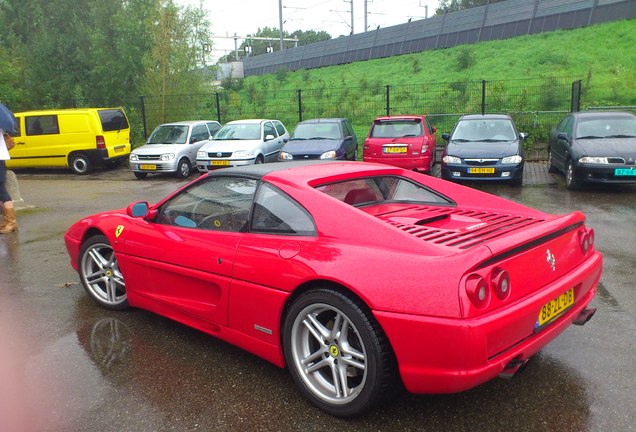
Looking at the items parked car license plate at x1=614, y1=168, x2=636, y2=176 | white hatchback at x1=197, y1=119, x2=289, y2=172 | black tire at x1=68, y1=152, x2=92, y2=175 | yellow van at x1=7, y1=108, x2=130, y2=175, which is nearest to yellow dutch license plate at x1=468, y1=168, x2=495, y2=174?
parked car license plate at x1=614, y1=168, x2=636, y2=176

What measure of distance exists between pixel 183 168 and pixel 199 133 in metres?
1.66

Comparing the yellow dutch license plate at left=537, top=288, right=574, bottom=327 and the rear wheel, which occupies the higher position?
the yellow dutch license plate at left=537, top=288, right=574, bottom=327

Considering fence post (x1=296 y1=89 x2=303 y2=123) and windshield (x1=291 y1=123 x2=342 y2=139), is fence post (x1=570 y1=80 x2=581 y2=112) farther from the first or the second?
fence post (x1=296 y1=89 x2=303 y2=123)

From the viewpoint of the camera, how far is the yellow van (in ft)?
50.6

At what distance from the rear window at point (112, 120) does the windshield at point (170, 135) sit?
143 cm

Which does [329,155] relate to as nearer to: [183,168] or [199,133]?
[183,168]

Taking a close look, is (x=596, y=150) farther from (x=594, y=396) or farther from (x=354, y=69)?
(x=354, y=69)

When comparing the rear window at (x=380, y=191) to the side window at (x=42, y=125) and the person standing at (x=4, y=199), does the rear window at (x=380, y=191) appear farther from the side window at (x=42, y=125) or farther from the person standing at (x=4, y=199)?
the side window at (x=42, y=125)

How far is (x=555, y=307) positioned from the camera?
Result: 9.53 ft

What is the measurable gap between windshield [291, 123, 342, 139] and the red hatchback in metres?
1.12

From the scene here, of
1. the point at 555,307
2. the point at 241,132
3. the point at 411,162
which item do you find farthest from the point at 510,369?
the point at 241,132

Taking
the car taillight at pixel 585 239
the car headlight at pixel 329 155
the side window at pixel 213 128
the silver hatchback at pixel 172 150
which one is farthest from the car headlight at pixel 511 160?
the side window at pixel 213 128

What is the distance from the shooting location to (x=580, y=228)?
336 centimetres

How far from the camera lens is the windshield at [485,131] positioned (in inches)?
458
